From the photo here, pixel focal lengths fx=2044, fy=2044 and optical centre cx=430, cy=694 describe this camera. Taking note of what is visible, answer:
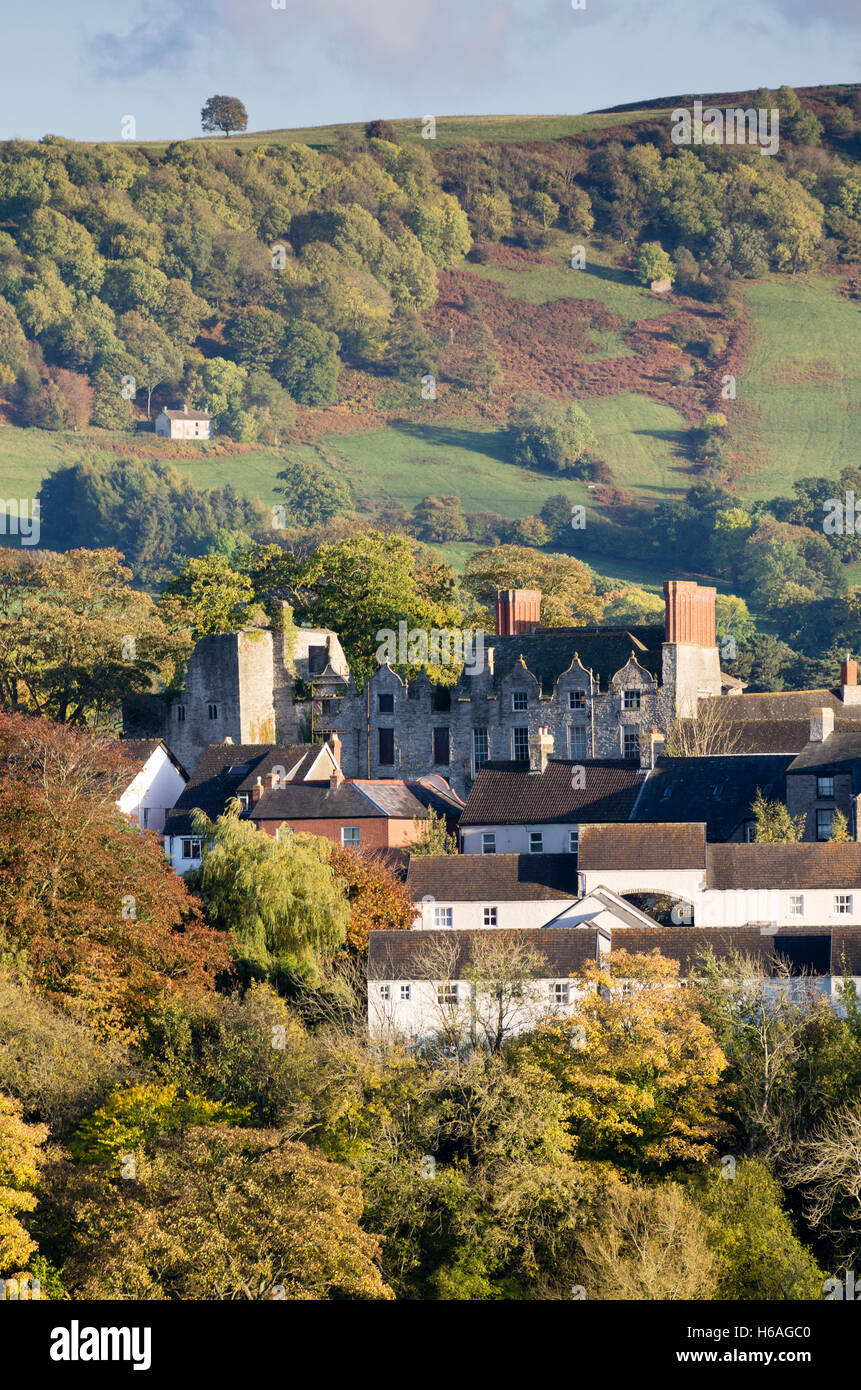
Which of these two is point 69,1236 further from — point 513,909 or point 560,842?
point 560,842

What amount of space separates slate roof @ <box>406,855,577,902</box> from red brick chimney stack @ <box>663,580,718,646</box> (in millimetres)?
16901

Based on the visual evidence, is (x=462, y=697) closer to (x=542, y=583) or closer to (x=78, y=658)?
(x=78, y=658)

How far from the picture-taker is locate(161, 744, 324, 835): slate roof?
70.7 meters

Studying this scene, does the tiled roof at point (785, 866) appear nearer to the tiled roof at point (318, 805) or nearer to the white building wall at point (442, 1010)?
the white building wall at point (442, 1010)

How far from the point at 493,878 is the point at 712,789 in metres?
10.2

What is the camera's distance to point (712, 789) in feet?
217

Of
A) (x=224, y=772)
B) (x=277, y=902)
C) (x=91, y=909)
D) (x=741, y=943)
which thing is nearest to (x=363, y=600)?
(x=224, y=772)

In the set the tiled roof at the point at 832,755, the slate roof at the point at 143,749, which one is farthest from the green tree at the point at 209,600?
the tiled roof at the point at 832,755

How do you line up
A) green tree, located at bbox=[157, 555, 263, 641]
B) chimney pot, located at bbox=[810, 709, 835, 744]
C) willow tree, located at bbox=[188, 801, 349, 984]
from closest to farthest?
1. willow tree, located at bbox=[188, 801, 349, 984]
2. chimney pot, located at bbox=[810, 709, 835, 744]
3. green tree, located at bbox=[157, 555, 263, 641]

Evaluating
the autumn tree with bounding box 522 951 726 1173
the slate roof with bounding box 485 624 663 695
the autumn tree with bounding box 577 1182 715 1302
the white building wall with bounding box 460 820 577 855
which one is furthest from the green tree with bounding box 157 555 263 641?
the autumn tree with bounding box 577 1182 715 1302

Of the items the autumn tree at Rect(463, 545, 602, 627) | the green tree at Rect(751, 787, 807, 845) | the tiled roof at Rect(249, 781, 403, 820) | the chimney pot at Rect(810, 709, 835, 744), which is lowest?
the green tree at Rect(751, 787, 807, 845)

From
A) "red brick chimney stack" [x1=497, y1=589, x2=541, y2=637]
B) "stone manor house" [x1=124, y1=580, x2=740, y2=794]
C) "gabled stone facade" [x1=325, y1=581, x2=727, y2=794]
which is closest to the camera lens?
"gabled stone facade" [x1=325, y1=581, x2=727, y2=794]

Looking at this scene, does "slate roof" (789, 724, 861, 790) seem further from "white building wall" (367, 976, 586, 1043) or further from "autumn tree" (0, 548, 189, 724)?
"autumn tree" (0, 548, 189, 724)

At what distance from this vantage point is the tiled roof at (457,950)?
52.8 metres
